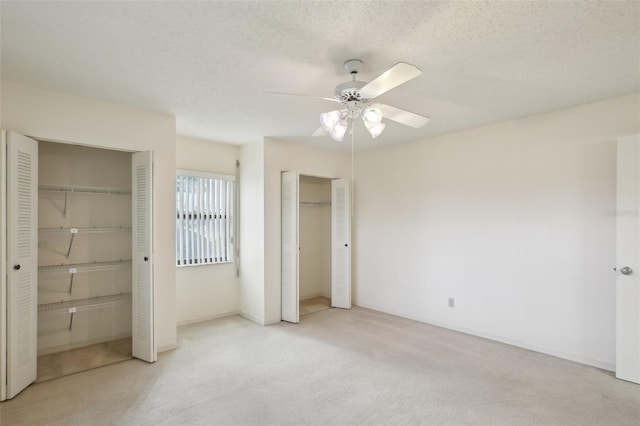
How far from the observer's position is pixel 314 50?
2213mm

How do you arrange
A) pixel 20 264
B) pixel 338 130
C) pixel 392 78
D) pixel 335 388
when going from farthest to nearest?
pixel 335 388 < pixel 20 264 < pixel 338 130 < pixel 392 78

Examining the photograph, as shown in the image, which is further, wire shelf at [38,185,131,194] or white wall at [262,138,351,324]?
white wall at [262,138,351,324]

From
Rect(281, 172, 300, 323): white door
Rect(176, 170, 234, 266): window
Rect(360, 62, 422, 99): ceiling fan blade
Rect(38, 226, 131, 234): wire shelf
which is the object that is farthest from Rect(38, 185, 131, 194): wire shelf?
Rect(360, 62, 422, 99): ceiling fan blade

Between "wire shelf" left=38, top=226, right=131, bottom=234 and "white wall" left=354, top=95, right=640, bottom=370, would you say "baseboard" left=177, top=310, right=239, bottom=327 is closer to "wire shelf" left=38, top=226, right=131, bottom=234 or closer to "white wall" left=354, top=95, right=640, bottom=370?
"wire shelf" left=38, top=226, right=131, bottom=234

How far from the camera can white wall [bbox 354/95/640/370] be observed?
320cm

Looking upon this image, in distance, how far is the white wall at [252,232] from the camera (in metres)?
4.54

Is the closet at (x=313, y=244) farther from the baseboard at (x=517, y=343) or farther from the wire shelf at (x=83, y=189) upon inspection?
the wire shelf at (x=83, y=189)

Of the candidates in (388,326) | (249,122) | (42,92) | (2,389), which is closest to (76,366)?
(2,389)

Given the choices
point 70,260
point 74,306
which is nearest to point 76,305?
point 74,306

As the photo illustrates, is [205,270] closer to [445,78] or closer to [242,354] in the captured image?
[242,354]

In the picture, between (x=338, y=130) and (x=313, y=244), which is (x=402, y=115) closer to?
(x=338, y=130)

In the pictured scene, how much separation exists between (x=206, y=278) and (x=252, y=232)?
3.08 ft

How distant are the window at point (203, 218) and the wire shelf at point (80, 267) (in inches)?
31.8

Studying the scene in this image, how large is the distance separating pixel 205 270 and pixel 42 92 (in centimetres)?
275
